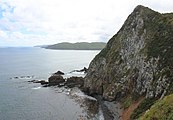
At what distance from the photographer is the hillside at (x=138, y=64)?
67.7m

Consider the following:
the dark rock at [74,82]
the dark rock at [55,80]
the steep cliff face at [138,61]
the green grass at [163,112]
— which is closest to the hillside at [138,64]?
the steep cliff face at [138,61]

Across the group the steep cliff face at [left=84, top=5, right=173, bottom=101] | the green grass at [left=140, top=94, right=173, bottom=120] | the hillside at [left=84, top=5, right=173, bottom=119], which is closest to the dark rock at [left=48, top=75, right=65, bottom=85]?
the steep cliff face at [left=84, top=5, right=173, bottom=101]

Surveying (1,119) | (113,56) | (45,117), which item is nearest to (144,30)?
(113,56)

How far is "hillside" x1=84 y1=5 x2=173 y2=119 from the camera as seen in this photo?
67681 millimetres

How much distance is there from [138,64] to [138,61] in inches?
46.4

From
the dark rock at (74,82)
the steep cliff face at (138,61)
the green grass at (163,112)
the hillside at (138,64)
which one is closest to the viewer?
the green grass at (163,112)

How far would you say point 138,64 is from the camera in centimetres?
8250

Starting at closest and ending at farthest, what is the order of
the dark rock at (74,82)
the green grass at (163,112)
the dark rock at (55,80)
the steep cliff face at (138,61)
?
1. the green grass at (163,112)
2. the steep cliff face at (138,61)
3. the dark rock at (74,82)
4. the dark rock at (55,80)

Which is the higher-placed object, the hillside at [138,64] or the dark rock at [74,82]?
the hillside at [138,64]

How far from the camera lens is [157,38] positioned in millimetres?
82250

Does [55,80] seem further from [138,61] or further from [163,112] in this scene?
[163,112]

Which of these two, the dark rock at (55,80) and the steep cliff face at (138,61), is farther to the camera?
the dark rock at (55,80)

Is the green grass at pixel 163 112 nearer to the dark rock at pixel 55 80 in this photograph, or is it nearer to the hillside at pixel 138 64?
the hillside at pixel 138 64

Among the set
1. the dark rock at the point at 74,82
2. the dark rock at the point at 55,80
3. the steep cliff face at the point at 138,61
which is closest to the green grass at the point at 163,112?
the steep cliff face at the point at 138,61
